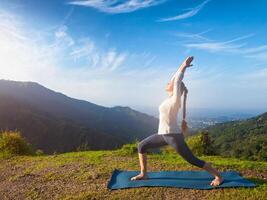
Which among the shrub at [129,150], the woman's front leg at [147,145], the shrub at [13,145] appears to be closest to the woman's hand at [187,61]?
the woman's front leg at [147,145]

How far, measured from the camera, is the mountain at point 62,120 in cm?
7006

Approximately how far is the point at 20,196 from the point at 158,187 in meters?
2.68

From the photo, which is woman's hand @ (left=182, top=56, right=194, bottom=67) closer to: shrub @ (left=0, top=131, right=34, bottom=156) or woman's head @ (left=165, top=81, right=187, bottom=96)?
woman's head @ (left=165, top=81, right=187, bottom=96)

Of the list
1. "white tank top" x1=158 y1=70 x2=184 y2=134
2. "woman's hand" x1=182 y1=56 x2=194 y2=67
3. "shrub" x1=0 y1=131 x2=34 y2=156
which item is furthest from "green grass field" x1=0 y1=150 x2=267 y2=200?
"woman's hand" x1=182 y1=56 x2=194 y2=67

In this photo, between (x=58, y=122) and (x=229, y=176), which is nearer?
(x=229, y=176)

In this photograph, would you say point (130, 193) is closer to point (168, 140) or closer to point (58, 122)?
point (168, 140)

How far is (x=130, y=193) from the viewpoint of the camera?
22.0 feet

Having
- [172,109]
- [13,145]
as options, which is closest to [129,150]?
[13,145]

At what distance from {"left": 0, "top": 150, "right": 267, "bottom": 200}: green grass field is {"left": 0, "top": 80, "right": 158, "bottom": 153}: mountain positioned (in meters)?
3.16

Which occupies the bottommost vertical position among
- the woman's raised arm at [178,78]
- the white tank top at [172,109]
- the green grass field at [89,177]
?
the green grass field at [89,177]

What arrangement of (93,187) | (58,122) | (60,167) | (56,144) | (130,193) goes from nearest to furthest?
1. (130,193)
2. (93,187)
3. (60,167)
4. (56,144)
5. (58,122)

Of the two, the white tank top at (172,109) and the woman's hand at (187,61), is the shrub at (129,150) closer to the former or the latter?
the white tank top at (172,109)

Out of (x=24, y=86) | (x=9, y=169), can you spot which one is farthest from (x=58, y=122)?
(x=9, y=169)

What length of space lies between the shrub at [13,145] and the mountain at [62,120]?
2.31 m
